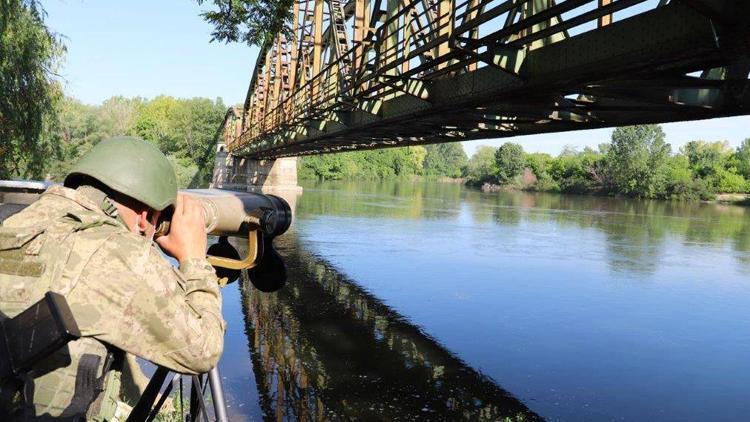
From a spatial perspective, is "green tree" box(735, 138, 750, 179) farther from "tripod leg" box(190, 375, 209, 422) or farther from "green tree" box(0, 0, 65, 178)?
"tripod leg" box(190, 375, 209, 422)

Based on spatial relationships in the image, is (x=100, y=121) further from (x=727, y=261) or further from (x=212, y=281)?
(x=212, y=281)

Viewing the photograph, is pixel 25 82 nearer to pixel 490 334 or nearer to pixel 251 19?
pixel 251 19

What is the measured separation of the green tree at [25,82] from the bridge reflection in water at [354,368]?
6.15m

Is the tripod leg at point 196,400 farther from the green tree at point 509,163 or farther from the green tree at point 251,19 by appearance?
the green tree at point 509,163

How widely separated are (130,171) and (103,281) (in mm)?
364

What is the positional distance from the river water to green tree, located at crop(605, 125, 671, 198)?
150 ft

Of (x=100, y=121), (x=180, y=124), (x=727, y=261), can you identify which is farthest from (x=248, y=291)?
(x=180, y=124)

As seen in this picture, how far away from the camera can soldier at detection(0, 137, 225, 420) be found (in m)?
1.65

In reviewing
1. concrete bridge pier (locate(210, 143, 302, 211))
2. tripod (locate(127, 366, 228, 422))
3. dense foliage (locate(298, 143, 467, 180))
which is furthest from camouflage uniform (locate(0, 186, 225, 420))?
dense foliage (locate(298, 143, 467, 180))

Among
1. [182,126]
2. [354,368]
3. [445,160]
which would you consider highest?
[182,126]

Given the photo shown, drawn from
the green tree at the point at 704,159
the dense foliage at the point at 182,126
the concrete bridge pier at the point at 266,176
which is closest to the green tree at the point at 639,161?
the green tree at the point at 704,159

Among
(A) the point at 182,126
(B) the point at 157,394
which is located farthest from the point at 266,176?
(B) the point at 157,394

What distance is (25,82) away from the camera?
44.5 ft

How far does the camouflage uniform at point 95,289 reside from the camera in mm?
1649
